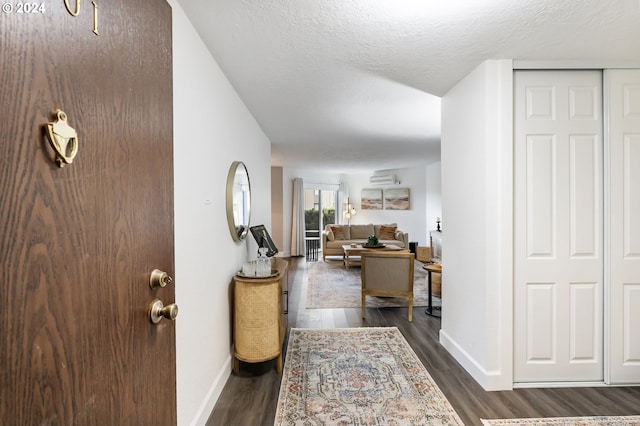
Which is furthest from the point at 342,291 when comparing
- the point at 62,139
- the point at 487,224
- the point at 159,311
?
the point at 62,139

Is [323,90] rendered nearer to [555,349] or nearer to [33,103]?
[33,103]

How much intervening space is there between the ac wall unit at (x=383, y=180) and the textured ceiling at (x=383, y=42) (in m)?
5.86

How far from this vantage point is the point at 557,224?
2262 millimetres

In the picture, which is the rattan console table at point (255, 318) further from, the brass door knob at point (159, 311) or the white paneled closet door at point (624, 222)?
the white paneled closet door at point (624, 222)

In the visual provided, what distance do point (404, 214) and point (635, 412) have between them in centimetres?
715

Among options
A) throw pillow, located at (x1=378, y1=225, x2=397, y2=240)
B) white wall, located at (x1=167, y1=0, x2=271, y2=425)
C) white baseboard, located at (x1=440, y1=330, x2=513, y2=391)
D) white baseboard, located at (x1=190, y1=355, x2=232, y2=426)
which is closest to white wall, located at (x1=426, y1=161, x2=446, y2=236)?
throw pillow, located at (x1=378, y1=225, x2=397, y2=240)

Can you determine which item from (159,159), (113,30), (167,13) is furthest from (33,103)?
(167,13)

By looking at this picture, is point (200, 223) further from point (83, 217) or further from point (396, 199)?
point (396, 199)

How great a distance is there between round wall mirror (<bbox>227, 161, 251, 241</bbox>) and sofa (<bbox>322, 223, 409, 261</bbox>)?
485 cm

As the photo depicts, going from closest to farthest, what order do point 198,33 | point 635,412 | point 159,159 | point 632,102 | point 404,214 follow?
point 159,159 < point 198,33 < point 635,412 < point 632,102 < point 404,214

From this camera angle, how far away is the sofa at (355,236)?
766cm

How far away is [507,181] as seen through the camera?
222 centimetres

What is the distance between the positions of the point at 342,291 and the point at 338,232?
337cm

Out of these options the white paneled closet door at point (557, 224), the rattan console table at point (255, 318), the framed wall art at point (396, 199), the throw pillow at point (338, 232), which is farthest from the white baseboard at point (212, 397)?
the framed wall art at point (396, 199)
